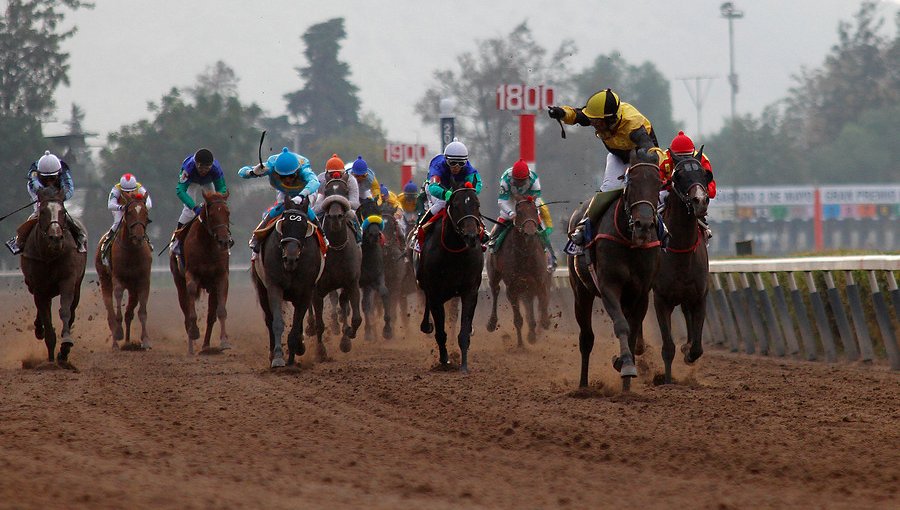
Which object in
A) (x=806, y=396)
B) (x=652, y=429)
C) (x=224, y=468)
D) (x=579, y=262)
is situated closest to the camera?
(x=224, y=468)

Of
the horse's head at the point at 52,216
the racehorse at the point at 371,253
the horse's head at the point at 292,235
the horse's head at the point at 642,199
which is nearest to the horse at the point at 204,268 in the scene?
the racehorse at the point at 371,253

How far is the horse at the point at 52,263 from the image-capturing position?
13.4 m

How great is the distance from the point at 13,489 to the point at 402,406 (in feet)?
12.8

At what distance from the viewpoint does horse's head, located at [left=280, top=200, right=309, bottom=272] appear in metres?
13.0

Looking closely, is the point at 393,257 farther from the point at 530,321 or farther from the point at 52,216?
the point at 52,216

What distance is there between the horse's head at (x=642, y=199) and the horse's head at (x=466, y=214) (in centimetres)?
226

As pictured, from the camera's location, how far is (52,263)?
45.0 feet

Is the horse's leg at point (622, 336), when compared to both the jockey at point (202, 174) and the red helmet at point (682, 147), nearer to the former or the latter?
the red helmet at point (682, 147)

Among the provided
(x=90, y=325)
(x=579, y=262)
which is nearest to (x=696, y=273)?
(x=579, y=262)

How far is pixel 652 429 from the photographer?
28.0 feet

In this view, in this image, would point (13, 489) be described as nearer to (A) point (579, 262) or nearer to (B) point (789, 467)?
(B) point (789, 467)

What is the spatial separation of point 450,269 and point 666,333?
7.93 ft

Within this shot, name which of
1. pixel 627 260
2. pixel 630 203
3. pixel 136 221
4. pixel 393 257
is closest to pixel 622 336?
pixel 627 260

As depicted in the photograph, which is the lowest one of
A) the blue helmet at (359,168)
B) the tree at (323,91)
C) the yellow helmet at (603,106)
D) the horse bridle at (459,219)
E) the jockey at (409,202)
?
the horse bridle at (459,219)
